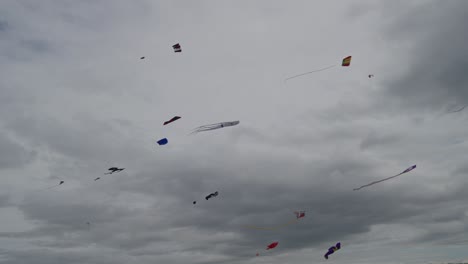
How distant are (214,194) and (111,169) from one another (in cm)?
6002

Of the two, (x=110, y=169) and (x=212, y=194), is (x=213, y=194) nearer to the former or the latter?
(x=212, y=194)

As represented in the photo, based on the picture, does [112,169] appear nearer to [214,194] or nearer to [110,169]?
[110,169]

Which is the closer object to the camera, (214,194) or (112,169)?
(112,169)

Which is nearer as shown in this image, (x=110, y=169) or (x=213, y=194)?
(x=110, y=169)

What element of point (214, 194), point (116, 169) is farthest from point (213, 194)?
point (116, 169)

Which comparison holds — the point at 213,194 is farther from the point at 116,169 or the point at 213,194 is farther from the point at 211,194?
the point at 116,169

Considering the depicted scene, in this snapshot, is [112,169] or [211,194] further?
[211,194]

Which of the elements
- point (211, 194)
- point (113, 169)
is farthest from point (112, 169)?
point (211, 194)

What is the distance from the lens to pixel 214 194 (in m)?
164

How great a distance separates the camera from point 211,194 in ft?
531

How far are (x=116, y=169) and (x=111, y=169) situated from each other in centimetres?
243

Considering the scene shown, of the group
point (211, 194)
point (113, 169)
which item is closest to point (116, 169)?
point (113, 169)

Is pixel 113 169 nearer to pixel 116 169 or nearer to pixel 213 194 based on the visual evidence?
pixel 116 169

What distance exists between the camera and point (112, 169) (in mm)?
140250
